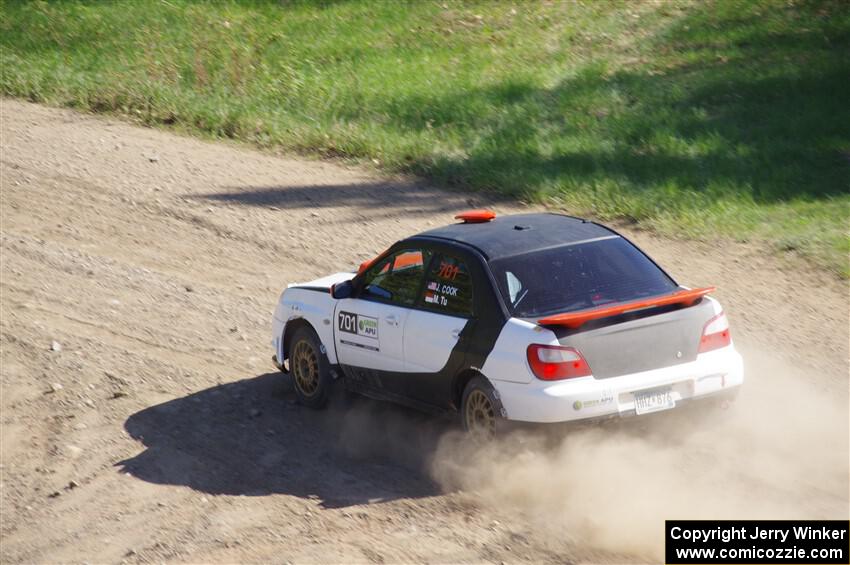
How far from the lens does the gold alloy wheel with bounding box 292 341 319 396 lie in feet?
32.2

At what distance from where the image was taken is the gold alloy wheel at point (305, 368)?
9.81 meters

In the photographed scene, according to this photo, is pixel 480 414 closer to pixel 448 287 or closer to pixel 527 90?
pixel 448 287

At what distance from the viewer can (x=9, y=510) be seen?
8594 mm

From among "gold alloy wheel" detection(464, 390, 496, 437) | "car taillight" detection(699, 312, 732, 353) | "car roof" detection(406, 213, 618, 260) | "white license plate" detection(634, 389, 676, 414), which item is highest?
"car roof" detection(406, 213, 618, 260)

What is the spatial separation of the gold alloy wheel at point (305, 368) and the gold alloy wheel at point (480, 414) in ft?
6.65

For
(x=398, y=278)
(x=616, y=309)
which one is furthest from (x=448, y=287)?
(x=616, y=309)

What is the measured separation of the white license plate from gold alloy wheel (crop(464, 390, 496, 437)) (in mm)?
1001

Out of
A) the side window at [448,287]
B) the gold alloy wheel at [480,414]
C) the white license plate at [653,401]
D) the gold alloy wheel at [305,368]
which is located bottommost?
the gold alloy wheel at [305,368]

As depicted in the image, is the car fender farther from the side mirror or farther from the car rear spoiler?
the car rear spoiler

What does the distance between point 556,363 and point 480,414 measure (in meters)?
0.82

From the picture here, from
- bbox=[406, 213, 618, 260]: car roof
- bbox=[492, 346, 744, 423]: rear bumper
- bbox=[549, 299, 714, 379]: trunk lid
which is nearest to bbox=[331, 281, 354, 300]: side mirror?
bbox=[406, 213, 618, 260]: car roof

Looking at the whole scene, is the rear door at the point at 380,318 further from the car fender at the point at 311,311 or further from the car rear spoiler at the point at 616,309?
the car rear spoiler at the point at 616,309

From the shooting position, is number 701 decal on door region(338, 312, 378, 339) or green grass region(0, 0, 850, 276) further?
green grass region(0, 0, 850, 276)

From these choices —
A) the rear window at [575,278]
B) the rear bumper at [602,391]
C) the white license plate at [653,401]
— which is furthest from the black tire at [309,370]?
the white license plate at [653,401]
